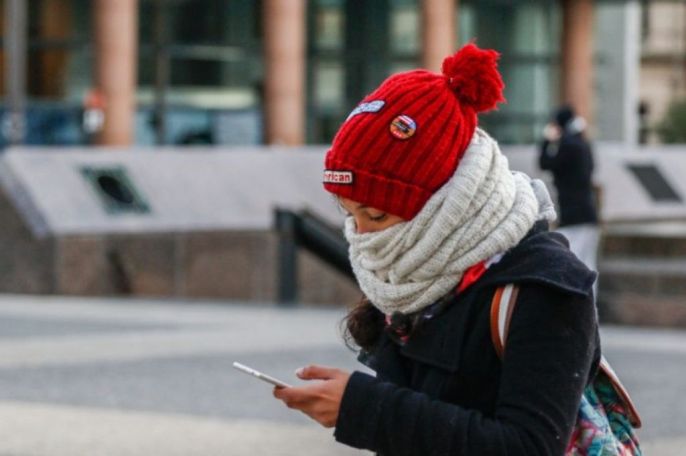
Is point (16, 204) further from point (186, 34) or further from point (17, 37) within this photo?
point (186, 34)

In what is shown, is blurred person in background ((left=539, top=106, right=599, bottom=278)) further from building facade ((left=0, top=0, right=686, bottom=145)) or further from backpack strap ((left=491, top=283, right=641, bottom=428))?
building facade ((left=0, top=0, right=686, bottom=145))

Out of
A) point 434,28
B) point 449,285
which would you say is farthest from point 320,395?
point 434,28

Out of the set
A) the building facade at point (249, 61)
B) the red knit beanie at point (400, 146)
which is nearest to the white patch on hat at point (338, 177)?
the red knit beanie at point (400, 146)

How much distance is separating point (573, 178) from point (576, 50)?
42633 millimetres

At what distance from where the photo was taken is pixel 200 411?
334 inches

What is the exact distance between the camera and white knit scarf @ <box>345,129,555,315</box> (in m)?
2.64

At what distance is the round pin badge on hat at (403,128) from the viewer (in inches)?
105

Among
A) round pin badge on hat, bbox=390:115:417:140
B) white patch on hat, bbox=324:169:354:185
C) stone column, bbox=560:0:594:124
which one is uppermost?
round pin badge on hat, bbox=390:115:417:140

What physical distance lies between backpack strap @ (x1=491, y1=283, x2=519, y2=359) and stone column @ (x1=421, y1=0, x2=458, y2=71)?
4764 centimetres

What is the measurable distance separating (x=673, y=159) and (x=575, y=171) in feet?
40.3

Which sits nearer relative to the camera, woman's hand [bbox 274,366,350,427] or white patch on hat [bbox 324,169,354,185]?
woman's hand [bbox 274,366,350,427]

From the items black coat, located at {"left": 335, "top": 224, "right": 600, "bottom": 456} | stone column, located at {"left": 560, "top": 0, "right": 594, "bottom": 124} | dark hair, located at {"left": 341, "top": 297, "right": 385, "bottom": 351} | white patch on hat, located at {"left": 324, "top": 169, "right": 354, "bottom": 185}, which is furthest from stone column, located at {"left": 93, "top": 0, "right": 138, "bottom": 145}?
black coat, located at {"left": 335, "top": 224, "right": 600, "bottom": 456}

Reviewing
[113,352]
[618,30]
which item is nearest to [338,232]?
[113,352]

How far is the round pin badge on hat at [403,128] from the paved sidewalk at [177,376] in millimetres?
4730
